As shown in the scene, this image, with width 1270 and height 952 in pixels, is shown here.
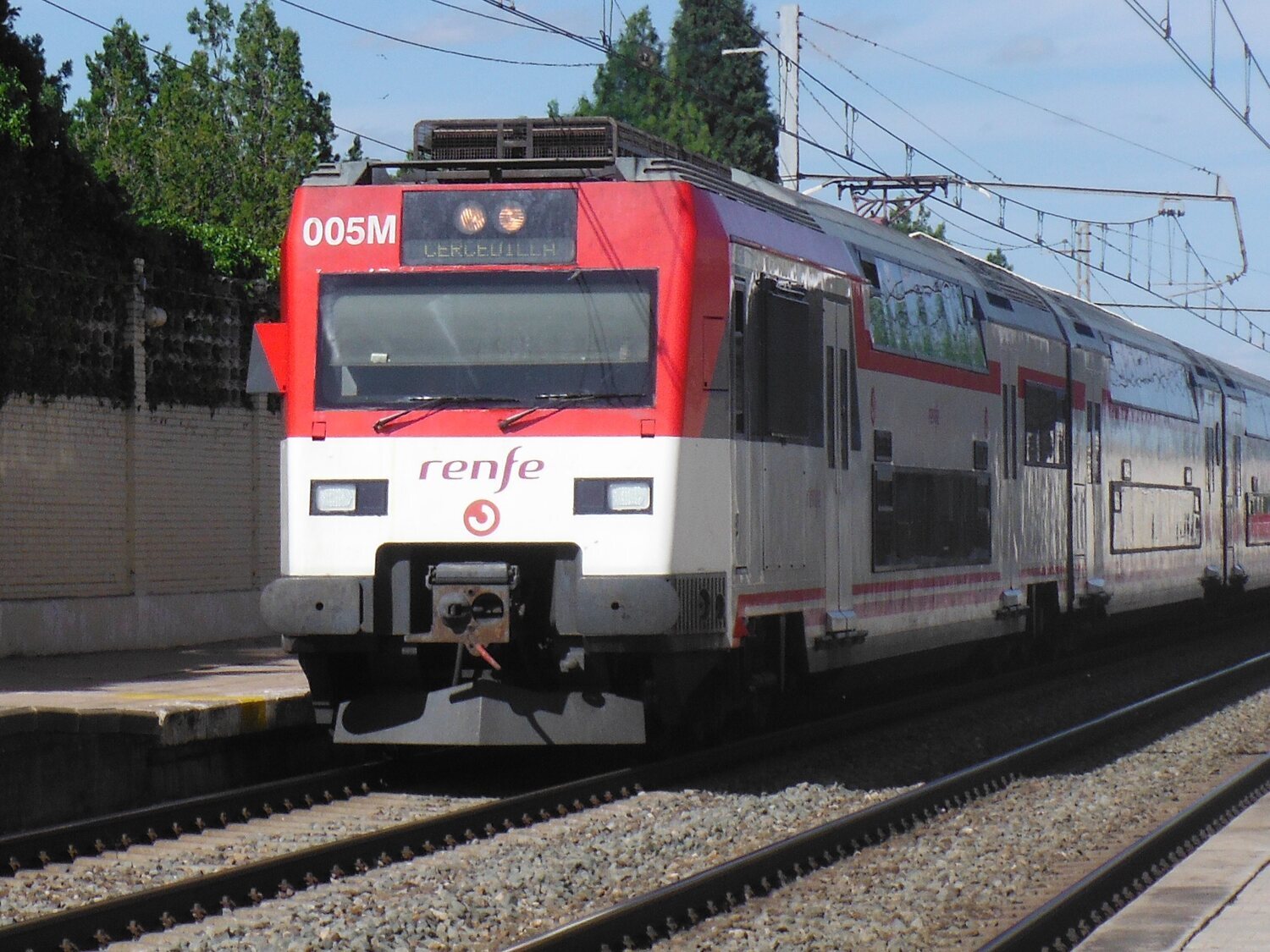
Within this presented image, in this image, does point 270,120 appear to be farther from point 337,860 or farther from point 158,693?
point 337,860

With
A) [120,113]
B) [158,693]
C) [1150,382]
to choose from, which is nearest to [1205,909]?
[158,693]

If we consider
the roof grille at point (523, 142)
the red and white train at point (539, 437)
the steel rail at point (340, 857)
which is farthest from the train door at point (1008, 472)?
the roof grille at point (523, 142)

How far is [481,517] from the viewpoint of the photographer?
33.9ft

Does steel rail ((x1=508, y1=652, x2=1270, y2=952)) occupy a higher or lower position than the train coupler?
lower

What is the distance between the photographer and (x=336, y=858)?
8578 mm

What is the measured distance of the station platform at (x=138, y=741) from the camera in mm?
10055

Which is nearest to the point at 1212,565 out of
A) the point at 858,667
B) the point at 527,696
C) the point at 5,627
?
the point at 858,667

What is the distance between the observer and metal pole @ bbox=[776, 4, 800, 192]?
82.1ft

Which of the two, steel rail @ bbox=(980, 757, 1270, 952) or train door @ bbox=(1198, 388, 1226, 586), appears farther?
train door @ bbox=(1198, 388, 1226, 586)

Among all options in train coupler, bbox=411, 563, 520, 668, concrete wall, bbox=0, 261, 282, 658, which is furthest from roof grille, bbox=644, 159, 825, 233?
concrete wall, bbox=0, 261, 282, 658

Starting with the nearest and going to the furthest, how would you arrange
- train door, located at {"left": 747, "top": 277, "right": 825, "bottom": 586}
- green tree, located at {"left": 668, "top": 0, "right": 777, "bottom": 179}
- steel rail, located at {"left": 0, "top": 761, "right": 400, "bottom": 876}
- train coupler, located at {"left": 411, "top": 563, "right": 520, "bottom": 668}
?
steel rail, located at {"left": 0, "top": 761, "right": 400, "bottom": 876} < train coupler, located at {"left": 411, "top": 563, "right": 520, "bottom": 668} < train door, located at {"left": 747, "top": 277, "right": 825, "bottom": 586} < green tree, located at {"left": 668, "top": 0, "right": 777, "bottom": 179}

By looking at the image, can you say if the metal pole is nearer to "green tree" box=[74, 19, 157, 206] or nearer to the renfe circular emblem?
the renfe circular emblem

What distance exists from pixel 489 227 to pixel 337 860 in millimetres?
3596

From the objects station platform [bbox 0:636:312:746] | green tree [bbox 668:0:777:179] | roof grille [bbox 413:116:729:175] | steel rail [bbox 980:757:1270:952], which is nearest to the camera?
steel rail [bbox 980:757:1270:952]
